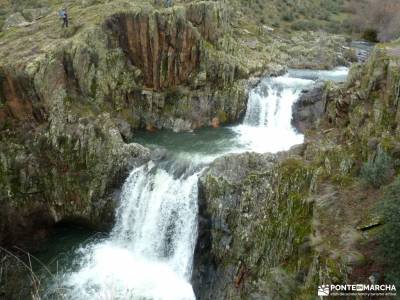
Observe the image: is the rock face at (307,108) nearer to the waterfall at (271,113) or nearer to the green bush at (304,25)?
the waterfall at (271,113)

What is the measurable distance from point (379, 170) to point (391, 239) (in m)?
3.81

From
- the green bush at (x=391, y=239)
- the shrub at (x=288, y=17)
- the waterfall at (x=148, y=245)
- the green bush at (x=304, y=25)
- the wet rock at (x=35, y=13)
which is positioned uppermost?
the wet rock at (x=35, y=13)

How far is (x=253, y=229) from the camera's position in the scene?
688 inches

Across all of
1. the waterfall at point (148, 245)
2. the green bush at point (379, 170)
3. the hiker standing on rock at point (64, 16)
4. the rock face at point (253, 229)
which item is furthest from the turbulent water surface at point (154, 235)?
the hiker standing on rock at point (64, 16)

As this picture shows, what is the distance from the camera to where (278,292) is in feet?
45.0

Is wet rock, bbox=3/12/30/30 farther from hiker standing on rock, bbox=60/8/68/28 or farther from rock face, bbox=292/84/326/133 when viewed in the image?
rock face, bbox=292/84/326/133

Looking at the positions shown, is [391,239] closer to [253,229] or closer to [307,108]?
[253,229]

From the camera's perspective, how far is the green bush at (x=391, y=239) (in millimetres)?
10641

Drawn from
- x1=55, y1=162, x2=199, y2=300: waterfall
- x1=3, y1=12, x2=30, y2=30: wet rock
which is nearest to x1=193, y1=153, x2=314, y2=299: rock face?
x1=55, y1=162, x2=199, y2=300: waterfall

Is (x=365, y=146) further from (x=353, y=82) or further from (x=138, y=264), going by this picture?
(x=138, y=264)

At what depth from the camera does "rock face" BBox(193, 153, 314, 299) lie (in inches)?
581

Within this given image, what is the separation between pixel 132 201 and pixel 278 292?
11260mm

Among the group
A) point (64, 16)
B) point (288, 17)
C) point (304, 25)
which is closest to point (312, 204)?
point (64, 16)

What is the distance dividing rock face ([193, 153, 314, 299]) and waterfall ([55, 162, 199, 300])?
1004 mm
